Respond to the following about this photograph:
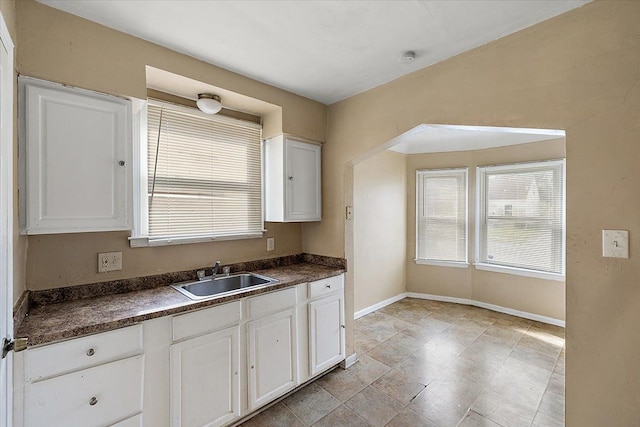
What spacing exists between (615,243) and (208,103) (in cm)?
267

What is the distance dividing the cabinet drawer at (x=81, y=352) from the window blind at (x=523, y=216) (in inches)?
169

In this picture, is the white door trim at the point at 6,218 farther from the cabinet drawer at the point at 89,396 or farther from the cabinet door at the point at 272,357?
the cabinet door at the point at 272,357

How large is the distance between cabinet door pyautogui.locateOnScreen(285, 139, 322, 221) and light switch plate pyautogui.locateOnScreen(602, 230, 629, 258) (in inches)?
79.0

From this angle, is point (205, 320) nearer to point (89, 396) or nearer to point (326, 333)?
point (89, 396)

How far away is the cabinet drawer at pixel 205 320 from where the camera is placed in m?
1.60

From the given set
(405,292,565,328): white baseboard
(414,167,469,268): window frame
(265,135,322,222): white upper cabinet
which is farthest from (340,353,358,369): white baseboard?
(414,167,469,268): window frame

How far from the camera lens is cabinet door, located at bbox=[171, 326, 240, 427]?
1.59 m

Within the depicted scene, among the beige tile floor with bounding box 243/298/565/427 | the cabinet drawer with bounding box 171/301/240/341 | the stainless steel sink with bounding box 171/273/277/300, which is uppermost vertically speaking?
the stainless steel sink with bounding box 171/273/277/300

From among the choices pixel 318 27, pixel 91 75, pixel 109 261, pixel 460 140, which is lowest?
pixel 109 261

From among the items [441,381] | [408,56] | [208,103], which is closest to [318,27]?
[408,56]

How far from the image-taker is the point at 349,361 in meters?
2.62

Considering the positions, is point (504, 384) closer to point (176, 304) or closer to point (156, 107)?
point (176, 304)

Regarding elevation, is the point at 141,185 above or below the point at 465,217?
above

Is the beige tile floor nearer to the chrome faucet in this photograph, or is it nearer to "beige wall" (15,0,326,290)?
the chrome faucet
